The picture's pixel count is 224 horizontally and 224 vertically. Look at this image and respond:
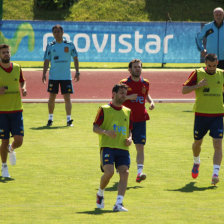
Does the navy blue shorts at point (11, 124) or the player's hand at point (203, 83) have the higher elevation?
the player's hand at point (203, 83)

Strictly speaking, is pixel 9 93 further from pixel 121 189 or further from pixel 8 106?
pixel 121 189

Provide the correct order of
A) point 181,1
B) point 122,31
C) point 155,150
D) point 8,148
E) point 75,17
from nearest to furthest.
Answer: point 8,148 < point 155,150 < point 122,31 < point 75,17 < point 181,1

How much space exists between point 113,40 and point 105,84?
5380 mm

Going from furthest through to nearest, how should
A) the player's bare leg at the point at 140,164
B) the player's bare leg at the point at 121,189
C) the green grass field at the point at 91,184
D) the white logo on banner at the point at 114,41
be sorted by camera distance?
the white logo on banner at the point at 114,41
the player's bare leg at the point at 140,164
the player's bare leg at the point at 121,189
the green grass field at the point at 91,184

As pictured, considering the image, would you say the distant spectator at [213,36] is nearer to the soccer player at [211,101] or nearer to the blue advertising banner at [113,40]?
the soccer player at [211,101]

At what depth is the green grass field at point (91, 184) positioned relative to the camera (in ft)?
26.5

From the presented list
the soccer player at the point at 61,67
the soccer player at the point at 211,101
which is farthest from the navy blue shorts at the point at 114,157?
the soccer player at the point at 61,67

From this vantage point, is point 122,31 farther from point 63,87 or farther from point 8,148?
point 8,148

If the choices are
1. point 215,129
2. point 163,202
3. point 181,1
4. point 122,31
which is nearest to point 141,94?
point 215,129

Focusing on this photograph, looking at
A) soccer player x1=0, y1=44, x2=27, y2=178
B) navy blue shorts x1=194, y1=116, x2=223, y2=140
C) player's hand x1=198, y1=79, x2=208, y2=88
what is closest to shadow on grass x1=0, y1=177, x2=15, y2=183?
soccer player x1=0, y1=44, x2=27, y2=178

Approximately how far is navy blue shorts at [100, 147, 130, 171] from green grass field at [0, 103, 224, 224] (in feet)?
1.80

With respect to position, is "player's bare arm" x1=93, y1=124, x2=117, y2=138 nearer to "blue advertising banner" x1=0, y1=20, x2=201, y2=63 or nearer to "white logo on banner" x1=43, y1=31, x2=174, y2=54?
"blue advertising banner" x1=0, y1=20, x2=201, y2=63

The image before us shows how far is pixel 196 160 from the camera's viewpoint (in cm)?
1063

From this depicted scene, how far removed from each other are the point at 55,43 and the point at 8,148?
5569 mm
